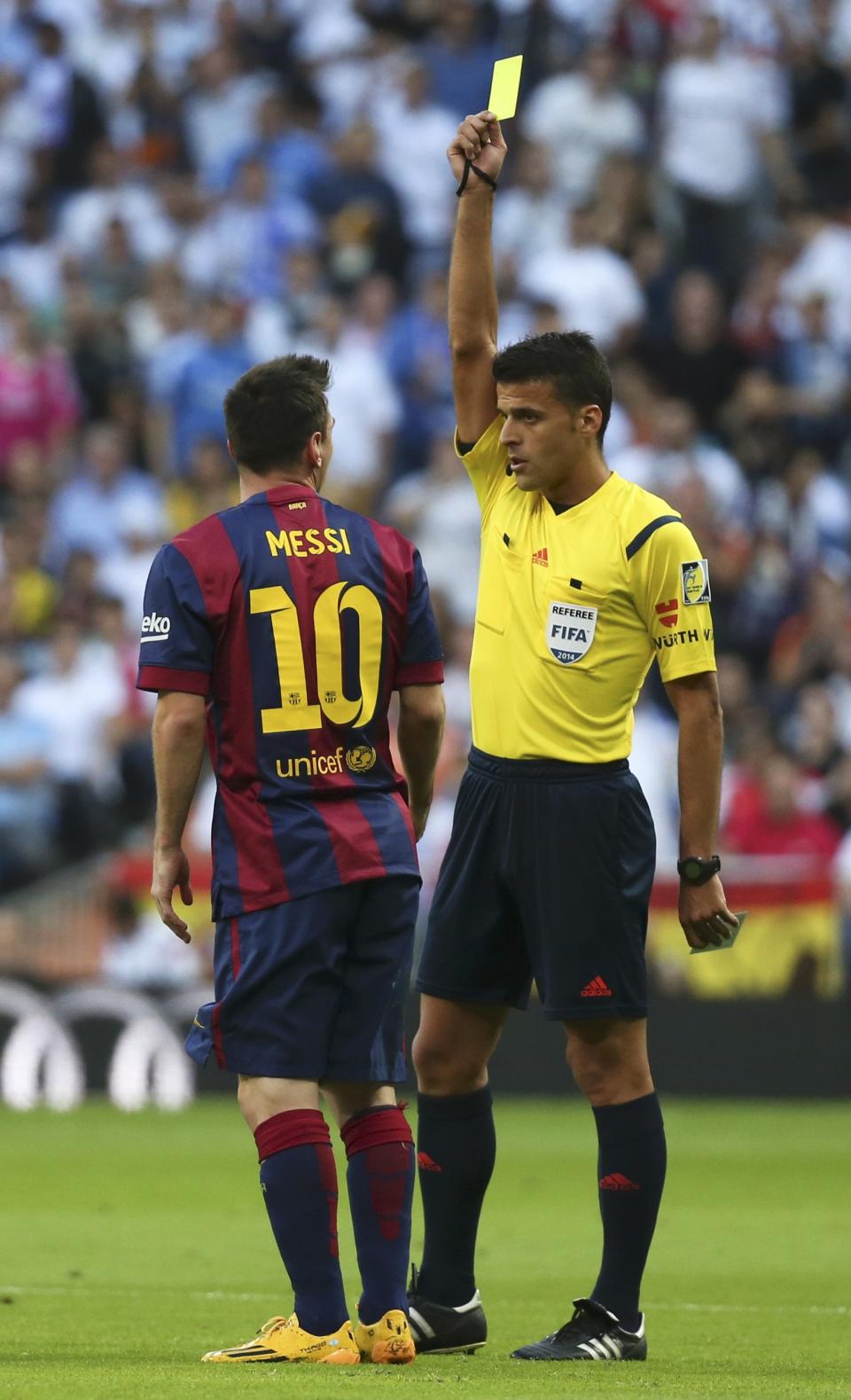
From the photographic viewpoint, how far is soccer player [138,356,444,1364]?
5328mm

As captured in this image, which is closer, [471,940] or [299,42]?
[471,940]

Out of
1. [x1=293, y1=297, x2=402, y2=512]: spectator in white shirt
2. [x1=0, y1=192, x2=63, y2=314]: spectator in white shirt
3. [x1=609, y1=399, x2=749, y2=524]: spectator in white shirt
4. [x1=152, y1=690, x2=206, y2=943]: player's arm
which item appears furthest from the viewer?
[x1=0, y1=192, x2=63, y2=314]: spectator in white shirt

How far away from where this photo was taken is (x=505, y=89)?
241 inches

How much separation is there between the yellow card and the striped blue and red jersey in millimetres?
1172

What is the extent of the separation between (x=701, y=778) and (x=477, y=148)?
166 cm

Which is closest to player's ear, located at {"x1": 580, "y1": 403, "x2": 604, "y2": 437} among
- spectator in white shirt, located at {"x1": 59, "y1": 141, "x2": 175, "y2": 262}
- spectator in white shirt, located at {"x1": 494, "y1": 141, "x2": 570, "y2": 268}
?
spectator in white shirt, located at {"x1": 494, "y1": 141, "x2": 570, "y2": 268}

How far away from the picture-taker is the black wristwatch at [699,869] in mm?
5828

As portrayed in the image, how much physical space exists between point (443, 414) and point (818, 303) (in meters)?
2.68

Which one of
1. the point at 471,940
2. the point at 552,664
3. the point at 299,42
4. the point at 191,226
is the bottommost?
the point at 471,940

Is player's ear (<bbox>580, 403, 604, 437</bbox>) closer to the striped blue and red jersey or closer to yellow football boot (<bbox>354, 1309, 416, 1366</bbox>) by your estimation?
the striped blue and red jersey

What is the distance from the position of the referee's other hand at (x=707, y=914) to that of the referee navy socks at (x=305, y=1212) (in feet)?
3.62

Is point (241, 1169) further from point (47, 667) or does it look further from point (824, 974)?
point (47, 667)

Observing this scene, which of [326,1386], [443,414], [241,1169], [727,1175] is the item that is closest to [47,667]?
[443,414]

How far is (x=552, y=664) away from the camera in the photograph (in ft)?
19.4
